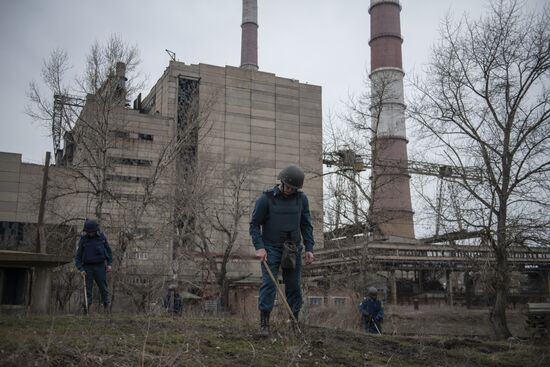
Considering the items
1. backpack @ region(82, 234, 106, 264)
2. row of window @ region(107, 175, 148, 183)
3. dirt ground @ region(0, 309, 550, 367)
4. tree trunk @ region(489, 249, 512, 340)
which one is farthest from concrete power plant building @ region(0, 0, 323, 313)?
dirt ground @ region(0, 309, 550, 367)

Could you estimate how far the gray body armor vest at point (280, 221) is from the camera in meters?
6.39

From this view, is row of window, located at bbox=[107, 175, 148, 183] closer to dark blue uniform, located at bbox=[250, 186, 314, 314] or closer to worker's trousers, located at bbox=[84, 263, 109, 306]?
worker's trousers, located at bbox=[84, 263, 109, 306]

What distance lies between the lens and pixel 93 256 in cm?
944

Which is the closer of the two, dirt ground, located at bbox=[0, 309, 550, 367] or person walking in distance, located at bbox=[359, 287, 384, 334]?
dirt ground, located at bbox=[0, 309, 550, 367]

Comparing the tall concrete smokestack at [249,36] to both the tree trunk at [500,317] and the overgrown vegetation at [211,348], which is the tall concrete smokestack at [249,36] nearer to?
the tree trunk at [500,317]

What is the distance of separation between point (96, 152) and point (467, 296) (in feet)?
90.3

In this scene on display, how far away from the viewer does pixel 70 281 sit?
17.6 metres

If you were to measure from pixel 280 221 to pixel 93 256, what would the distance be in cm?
454

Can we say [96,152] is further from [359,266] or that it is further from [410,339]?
[410,339]

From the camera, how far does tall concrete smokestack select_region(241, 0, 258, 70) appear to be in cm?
6806

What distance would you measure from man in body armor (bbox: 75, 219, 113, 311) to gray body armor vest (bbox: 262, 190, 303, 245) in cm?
425

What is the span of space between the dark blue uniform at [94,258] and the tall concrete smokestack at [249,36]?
61716 millimetres

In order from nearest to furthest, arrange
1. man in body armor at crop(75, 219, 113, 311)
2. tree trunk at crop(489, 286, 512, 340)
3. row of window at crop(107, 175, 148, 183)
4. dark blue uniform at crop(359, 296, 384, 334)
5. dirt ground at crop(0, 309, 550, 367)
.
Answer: dirt ground at crop(0, 309, 550, 367), man in body armor at crop(75, 219, 113, 311), dark blue uniform at crop(359, 296, 384, 334), tree trunk at crop(489, 286, 512, 340), row of window at crop(107, 175, 148, 183)

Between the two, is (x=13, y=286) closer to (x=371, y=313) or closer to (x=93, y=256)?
(x=93, y=256)
